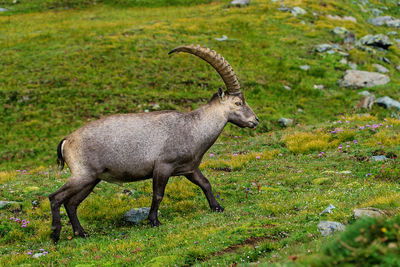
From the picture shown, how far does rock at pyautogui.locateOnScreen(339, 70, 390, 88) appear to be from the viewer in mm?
30828

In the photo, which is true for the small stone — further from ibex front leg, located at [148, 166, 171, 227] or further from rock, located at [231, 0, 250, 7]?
ibex front leg, located at [148, 166, 171, 227]

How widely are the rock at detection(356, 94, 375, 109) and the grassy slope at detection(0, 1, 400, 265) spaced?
93cm

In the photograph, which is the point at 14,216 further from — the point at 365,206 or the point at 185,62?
the point at 185,62

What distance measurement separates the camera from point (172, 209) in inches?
486

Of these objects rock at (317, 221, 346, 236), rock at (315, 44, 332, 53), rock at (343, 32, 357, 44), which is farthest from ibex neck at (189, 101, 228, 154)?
rock at (343, 32, 357, 44)

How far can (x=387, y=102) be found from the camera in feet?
87.5

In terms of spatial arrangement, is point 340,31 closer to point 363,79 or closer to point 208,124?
point 363,79

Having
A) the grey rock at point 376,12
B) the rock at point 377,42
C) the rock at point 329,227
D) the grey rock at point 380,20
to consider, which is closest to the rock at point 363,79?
the rock at point 377,42

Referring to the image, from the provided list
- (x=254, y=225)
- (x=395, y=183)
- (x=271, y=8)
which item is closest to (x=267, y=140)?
(x=395, y=183)

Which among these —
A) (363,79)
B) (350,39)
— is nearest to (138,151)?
(363,79)

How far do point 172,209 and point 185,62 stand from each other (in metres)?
23.6

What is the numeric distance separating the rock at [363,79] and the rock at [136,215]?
79.0 ft

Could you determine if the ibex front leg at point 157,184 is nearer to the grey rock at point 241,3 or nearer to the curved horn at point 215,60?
the curved horn at point 215,60

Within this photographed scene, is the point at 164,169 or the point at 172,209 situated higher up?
the point at 164,169
